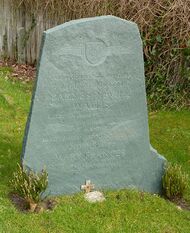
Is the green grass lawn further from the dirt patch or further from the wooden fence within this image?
the wooden fence

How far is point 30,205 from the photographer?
5465 millimetres

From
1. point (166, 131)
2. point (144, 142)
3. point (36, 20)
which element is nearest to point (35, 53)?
point (36, 20)

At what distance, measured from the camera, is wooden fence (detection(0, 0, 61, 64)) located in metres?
12.5

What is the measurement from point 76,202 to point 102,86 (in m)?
1.27

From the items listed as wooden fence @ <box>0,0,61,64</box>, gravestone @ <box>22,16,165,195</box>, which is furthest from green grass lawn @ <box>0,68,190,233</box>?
wooden fence @ <box>0,0,61,64</box>

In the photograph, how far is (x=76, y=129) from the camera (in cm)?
566

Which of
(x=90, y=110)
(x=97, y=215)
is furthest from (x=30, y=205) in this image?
(x=90, y=110)

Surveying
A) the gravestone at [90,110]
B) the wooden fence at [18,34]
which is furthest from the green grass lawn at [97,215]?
the wooden fence at [18,34]

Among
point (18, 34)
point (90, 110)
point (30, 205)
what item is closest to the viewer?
point (30, 205)

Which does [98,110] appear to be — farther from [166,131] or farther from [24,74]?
[24,74]

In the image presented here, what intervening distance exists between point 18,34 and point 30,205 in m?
7.74

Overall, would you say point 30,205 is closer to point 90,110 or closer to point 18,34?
point 90,110

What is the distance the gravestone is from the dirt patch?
148mm

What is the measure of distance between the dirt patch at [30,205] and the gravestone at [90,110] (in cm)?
15
